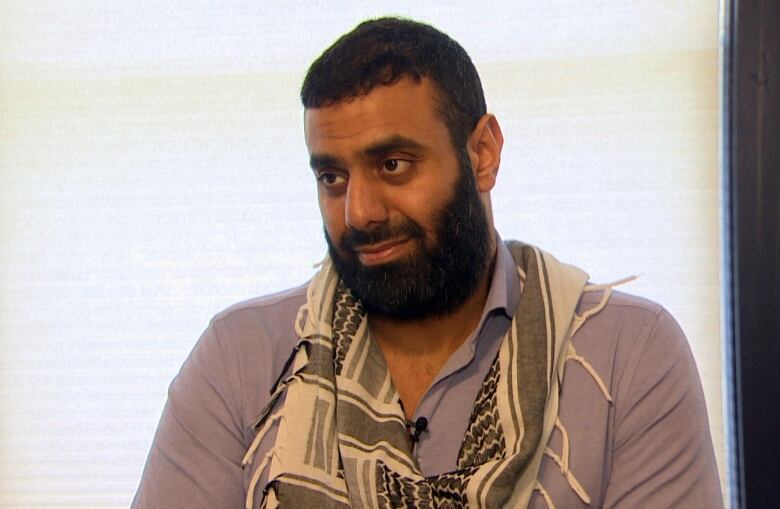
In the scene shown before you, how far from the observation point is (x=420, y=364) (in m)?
1.69

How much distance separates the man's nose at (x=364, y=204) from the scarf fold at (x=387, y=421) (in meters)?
0.21

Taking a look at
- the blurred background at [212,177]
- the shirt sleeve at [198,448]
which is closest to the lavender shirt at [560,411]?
the shirt sleeve at [198,448]

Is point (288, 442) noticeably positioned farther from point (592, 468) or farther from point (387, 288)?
point (592, 468)

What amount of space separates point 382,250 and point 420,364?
0.23 metres

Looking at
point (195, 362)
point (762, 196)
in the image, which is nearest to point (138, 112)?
point (195, 362)

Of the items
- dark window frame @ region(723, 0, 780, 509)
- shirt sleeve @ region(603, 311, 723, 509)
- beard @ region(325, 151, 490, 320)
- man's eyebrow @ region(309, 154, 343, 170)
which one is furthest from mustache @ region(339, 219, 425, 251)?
dark window frame @ region(723, 0, 780, 509)

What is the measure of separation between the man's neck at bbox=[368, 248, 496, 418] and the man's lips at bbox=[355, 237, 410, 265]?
0.51ft

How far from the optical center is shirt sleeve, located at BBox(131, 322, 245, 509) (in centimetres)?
156

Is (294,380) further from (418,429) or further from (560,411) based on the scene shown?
(560,411)

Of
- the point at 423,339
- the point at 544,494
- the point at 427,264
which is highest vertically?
the point at 427,264

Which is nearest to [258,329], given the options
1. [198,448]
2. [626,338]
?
[198,448]

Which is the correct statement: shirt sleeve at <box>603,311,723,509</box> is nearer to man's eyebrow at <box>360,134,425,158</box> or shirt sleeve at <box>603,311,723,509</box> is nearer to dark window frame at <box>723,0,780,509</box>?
man's eyebrow at <box>360,134,425,158</box>

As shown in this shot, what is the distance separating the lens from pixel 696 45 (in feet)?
7.27

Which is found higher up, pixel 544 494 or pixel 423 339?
pixel 423 339
